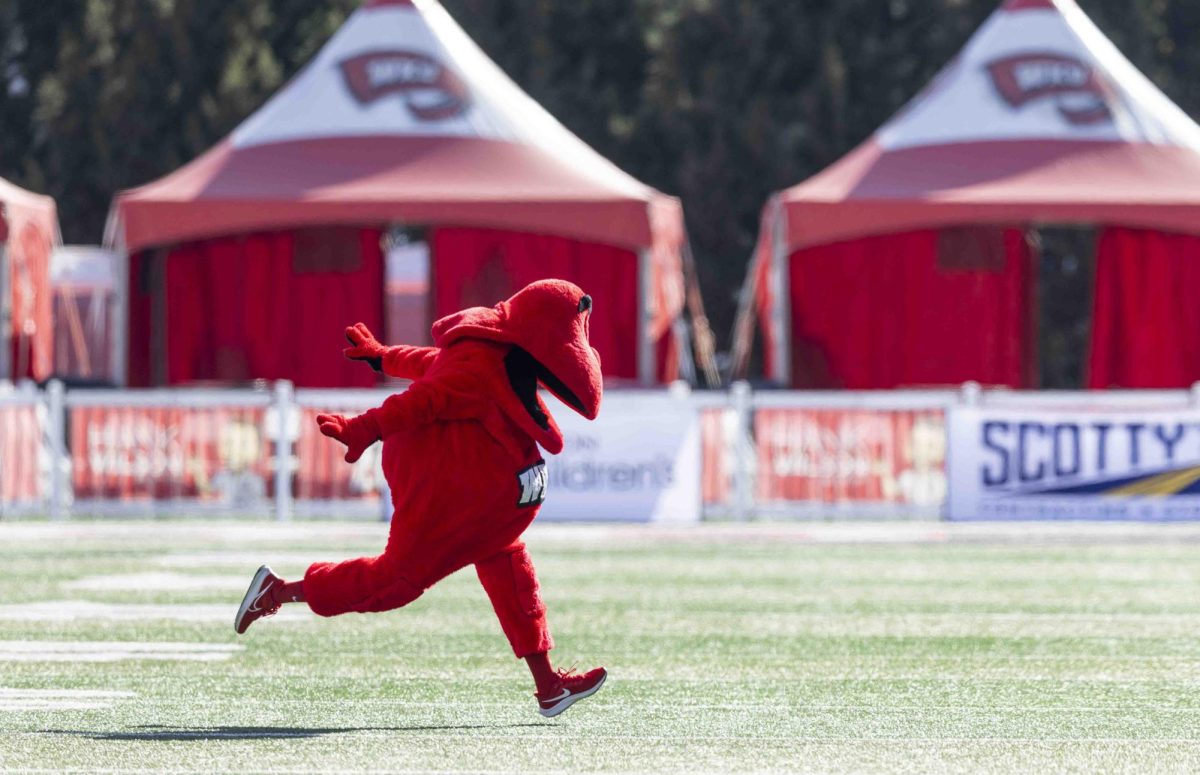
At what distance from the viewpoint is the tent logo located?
20859mm

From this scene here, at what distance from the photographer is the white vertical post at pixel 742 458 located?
1678cm

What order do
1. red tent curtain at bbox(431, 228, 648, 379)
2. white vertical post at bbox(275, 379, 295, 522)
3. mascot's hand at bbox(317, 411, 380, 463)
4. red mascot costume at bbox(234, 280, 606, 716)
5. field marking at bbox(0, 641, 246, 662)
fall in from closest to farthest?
mascot's hand at bbox(317, 411, 380, 463)
red mascot costume at bbox(234, 280, 606, 716)
field marking at bbox(0, 641, 246, 662)
white vertical post at bbox(275, 379, 295, 522)
red tent curtain at bbox(431, 228, 648, 379)

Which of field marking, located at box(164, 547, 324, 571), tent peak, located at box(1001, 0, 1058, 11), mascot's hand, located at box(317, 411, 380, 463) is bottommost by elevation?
field marking, located at box(164, 547, 324, 571)

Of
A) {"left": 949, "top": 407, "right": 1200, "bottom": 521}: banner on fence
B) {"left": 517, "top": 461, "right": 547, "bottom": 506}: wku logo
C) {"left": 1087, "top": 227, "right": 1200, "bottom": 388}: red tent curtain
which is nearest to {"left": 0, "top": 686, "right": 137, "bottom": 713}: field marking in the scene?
{"left": 517, "top": 461, "right": 547, "bottom": 506}: wku logo

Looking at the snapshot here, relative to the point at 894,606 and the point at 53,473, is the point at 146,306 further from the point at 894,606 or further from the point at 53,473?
the point at 894,606

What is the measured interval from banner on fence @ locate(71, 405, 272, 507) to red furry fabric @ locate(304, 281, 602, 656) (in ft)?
33.5

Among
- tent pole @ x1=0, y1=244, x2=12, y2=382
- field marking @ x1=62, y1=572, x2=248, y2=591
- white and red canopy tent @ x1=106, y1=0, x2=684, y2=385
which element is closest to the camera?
field marking @ x1=62, y1=572, x2=248, y2=591

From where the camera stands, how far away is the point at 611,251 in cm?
2156

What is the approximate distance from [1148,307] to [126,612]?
13006mm

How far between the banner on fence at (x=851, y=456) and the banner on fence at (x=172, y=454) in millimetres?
3717

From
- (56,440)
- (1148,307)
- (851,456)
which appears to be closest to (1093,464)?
(851,456)

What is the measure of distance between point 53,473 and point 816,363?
769 cm

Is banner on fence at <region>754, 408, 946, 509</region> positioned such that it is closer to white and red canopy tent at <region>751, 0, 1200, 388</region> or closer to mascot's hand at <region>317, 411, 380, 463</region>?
white and red canopy tent at <region>751, 0, 1200, 388</region>

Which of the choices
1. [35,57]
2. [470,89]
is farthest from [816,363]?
[35,57]
